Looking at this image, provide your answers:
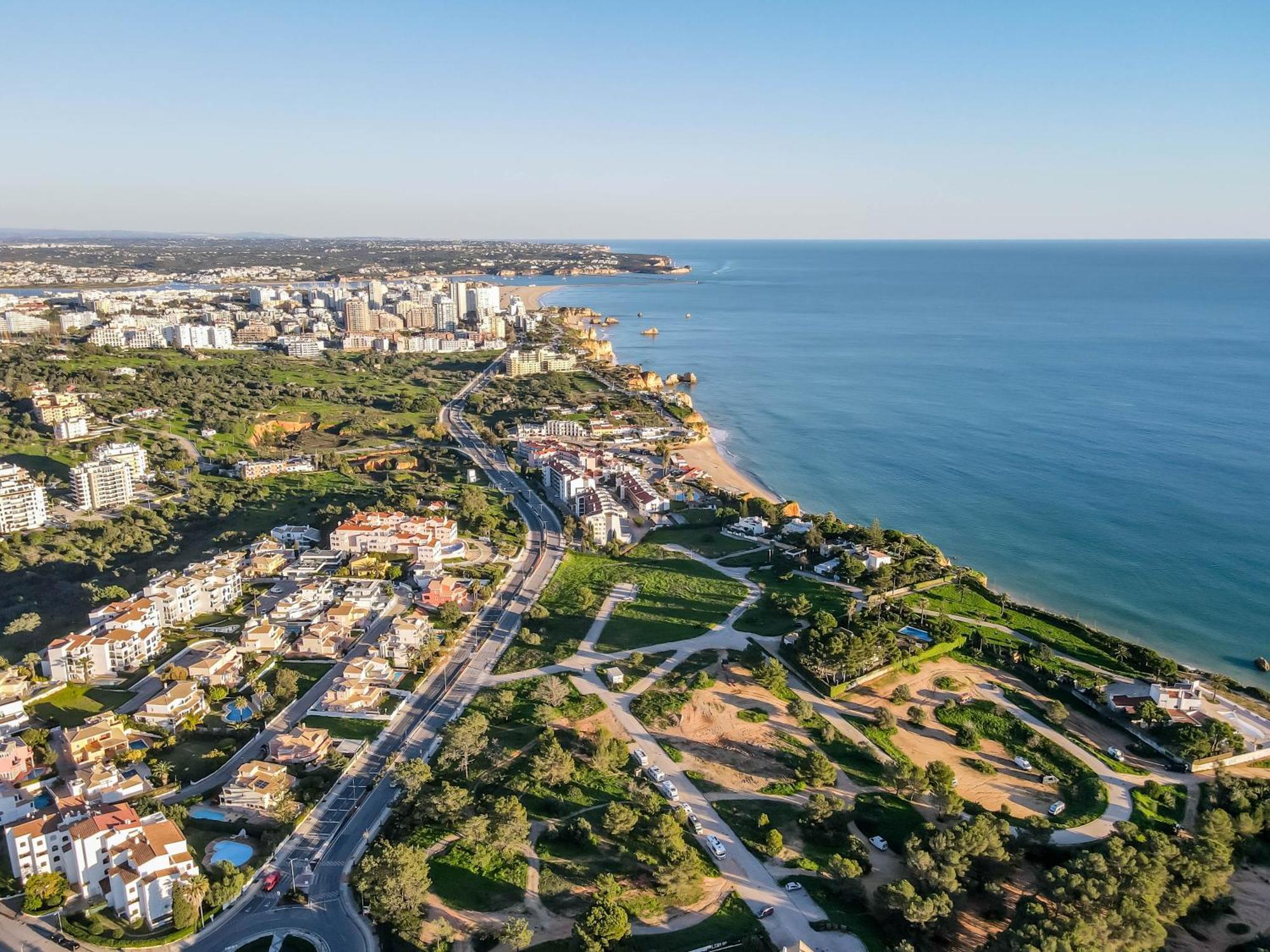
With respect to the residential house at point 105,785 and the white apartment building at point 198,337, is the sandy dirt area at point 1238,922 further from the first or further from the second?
the white apartment building at point 198,337

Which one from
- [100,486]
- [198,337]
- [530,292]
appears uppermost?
[530,292]

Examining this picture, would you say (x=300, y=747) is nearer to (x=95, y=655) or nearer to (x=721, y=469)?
(x=95, y=655)

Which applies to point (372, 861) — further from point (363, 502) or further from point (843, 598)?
point (363, 502)

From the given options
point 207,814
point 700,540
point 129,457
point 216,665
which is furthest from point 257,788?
point 129,457

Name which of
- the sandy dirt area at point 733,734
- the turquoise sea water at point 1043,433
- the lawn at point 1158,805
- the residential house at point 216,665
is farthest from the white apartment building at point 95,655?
the turquoise sea water at point 1043,433

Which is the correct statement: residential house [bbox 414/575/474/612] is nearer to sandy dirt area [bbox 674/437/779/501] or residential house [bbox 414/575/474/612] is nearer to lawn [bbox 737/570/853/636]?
lawn [bbox 737/570/853/636]

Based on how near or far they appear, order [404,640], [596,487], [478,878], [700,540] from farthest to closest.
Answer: [596,487] < [700,540] < [404,640] < [478,878]

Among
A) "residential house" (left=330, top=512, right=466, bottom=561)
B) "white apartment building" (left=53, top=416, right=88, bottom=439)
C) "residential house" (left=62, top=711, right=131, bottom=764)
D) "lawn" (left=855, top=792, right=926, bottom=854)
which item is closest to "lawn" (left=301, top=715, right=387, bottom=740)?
"residential house" (left=62, top=711, right=131, bottom=764)
